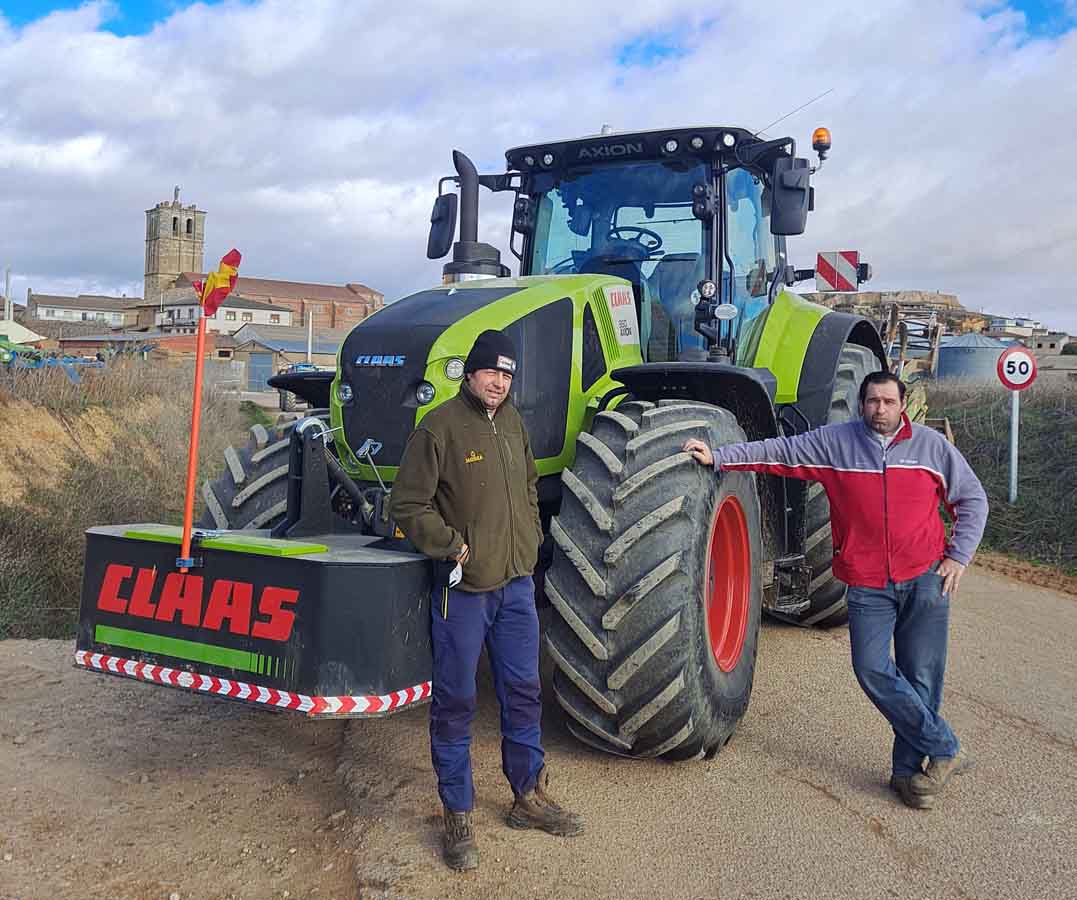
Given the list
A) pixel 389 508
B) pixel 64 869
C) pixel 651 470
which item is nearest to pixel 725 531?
pixel 651 470

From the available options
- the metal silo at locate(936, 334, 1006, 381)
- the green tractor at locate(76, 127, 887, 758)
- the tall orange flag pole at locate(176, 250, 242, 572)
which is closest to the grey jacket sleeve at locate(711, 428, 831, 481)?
the green tractor at locate(76, 127, 887, 758)

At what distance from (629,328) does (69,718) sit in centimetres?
333

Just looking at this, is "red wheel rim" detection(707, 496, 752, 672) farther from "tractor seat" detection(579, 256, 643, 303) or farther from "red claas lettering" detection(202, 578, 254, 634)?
"red claas lettering" detection(202, 578, 254, 634)

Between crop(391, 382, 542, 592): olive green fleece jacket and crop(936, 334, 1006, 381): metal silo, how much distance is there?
18.2 m

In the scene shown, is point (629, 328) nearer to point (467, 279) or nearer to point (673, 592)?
point (467, 279)

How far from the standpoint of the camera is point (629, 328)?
5223 millimetres

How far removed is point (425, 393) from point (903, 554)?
207 cm

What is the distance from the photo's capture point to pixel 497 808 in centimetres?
390

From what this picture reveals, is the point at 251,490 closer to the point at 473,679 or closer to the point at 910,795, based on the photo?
the point at 473,679

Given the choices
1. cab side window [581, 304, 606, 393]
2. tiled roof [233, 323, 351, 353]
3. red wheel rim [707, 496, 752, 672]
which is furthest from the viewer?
tiled roof [233, 323, 351, 353]

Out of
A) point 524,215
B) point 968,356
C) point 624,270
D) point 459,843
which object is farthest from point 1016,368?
point 968,356

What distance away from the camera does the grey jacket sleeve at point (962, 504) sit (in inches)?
162

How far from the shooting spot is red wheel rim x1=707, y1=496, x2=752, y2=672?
4.67 meters

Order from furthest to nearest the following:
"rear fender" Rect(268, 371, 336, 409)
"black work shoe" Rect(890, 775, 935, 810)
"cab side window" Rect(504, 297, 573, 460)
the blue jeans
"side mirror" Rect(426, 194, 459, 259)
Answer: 1. "side mirror" Rect(426, 194, 459, 259)
2. "rear fender" Rect(268, 371, 336, 409)
3. "cab side window" Rect(504, 297, 573, 460)
4. the blue jeans
5. "black work shoe" Rect(890, 775, 935, 810)
